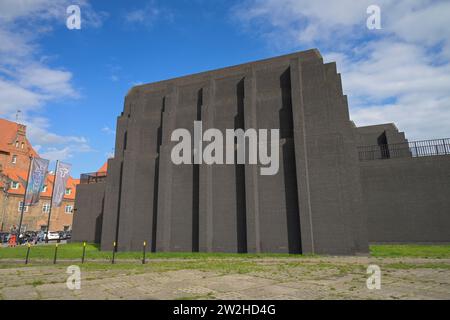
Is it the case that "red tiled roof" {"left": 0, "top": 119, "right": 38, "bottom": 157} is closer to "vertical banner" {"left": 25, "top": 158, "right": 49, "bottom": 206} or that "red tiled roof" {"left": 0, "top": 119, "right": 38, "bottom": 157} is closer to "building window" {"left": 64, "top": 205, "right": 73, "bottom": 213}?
"building window" {"left": 64, "top": 205, "right": 73, "bottom": 213}

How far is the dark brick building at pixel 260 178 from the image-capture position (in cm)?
1844

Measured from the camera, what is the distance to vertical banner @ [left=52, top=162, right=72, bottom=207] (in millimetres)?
32062

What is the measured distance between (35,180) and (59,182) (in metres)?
2.42

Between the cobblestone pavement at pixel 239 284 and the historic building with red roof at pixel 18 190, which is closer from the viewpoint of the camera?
the cobblestone pavement at pixel 239 284

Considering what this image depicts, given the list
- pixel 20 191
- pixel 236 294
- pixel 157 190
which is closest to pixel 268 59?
pixel 157 190

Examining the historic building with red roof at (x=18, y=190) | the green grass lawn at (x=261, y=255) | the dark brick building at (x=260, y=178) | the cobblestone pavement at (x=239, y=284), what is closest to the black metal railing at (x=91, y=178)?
the dark brick building at (x=260, y=178)

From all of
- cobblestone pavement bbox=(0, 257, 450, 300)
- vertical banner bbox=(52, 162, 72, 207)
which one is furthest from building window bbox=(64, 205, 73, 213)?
cobblestone pavement bbox=(0, 257, 450, 300)

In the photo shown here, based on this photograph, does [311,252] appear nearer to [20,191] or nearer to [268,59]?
[268,59]

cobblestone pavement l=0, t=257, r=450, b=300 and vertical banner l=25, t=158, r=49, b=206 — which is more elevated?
vertical banner l=25, t=158, r=49, b=206

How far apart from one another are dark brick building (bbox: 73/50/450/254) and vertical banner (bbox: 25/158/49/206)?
1139 cm

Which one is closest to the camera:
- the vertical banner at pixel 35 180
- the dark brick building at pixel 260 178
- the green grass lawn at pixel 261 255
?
the green grass lawn at pixel 261 255

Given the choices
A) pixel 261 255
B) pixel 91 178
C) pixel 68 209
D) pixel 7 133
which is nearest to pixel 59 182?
pixel 91 178

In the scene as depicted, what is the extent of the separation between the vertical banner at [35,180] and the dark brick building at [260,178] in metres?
11.4

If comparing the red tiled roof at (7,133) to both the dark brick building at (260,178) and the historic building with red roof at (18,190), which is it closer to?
the historic building with red roof at (18,190)
